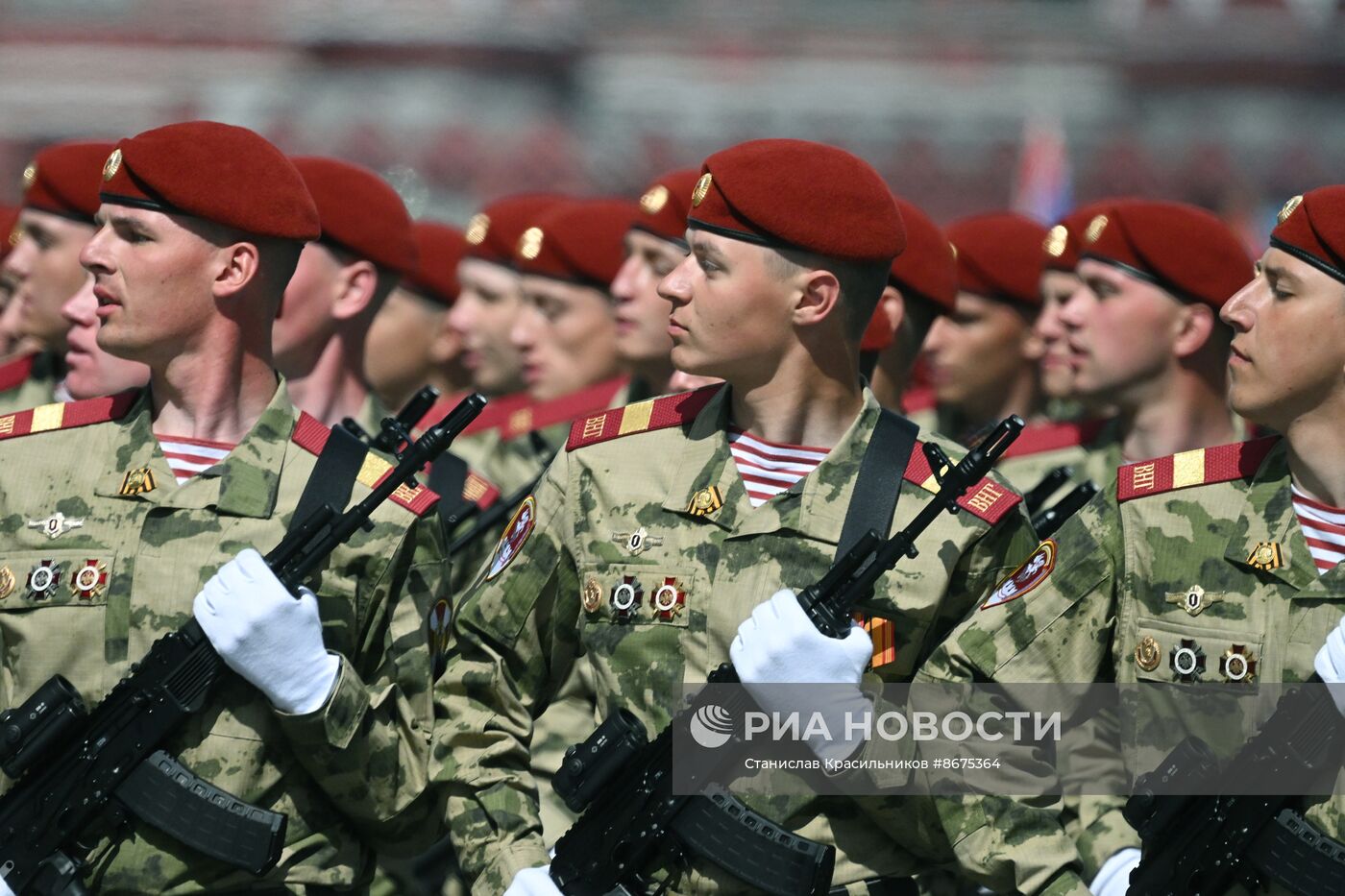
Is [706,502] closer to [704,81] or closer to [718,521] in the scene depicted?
[718,521]

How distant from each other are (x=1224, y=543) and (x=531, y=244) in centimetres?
519

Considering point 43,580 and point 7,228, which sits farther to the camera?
point 7,228

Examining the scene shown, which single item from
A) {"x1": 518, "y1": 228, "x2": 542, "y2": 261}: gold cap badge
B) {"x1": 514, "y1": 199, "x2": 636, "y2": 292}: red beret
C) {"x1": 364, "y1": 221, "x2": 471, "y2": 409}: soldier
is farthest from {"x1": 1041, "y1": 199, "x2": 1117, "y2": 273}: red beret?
{"x1": 364, "y1": 221, "x2": 471, "y2": 409}: soldier

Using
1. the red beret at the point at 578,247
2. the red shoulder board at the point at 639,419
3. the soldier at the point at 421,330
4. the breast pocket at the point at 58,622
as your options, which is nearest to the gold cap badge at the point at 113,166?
the breast pocket at the point at 58,622

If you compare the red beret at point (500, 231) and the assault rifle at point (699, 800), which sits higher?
the assault rifle at point (699, 800)

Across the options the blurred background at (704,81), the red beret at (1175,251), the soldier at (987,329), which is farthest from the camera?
the blurred background at (704,81)

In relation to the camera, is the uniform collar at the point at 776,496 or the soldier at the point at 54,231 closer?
the uniform collar at the point at 776,496

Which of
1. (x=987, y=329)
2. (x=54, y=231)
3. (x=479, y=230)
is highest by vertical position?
(x=54, y=231)

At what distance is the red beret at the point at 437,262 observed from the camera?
10.5 m

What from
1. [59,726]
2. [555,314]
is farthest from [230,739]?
[555,314]

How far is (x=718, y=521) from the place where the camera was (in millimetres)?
5379

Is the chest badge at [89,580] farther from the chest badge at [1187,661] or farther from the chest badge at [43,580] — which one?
the chest badge at [1187,661]

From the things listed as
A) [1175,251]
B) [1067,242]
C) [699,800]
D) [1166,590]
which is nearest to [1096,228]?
[1175,251]

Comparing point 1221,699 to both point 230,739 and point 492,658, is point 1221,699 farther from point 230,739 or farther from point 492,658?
point 230,739
